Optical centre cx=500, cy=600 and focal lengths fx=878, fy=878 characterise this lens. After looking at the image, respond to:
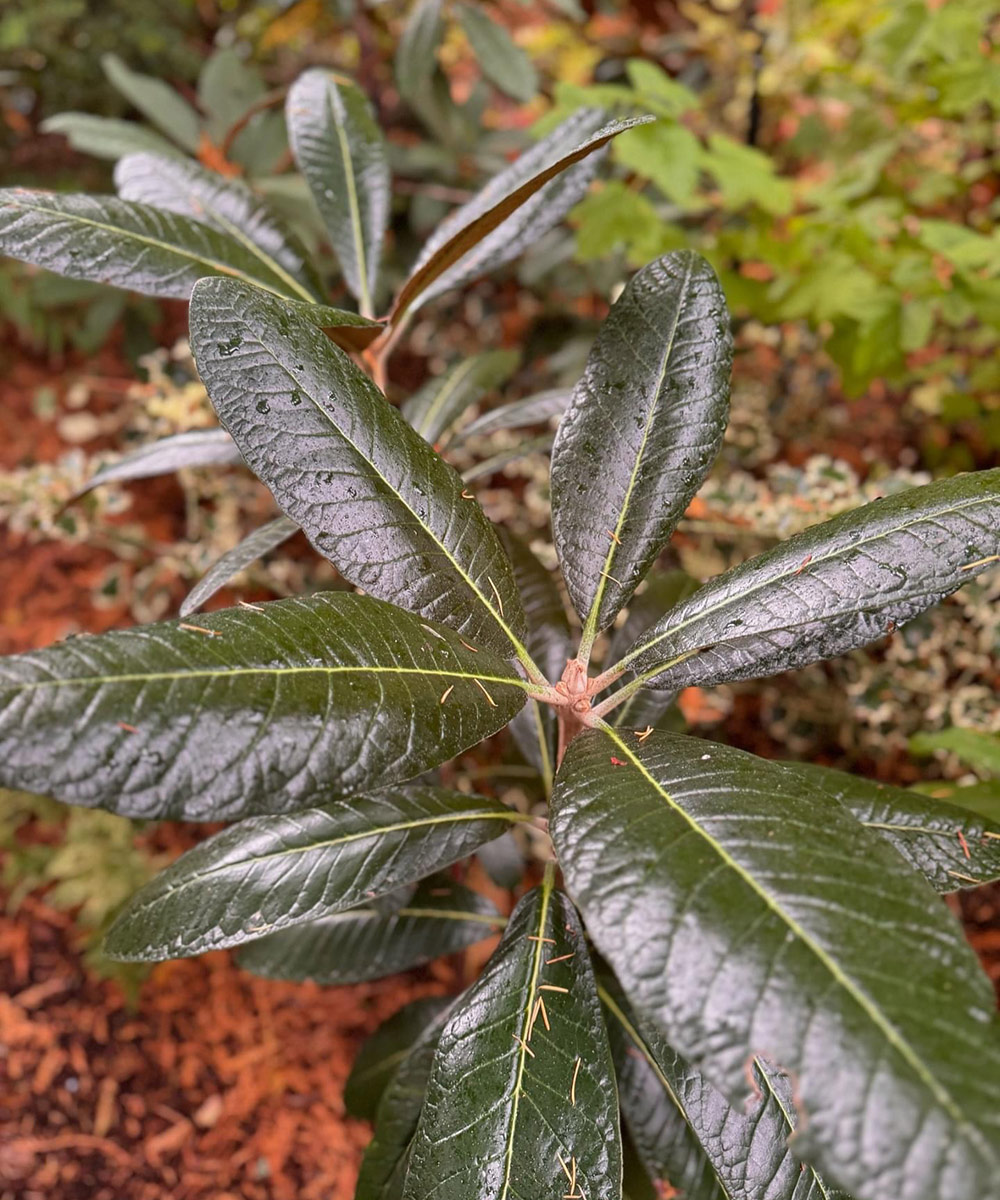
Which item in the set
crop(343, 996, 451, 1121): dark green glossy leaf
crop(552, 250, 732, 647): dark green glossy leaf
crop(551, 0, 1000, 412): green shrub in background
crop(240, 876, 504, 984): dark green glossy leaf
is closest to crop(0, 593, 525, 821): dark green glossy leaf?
crop(552, 250, 732, 647): dark green glossy leaf

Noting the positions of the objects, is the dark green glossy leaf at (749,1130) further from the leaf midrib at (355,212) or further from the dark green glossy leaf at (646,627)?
the leaf midrib at (355,212)

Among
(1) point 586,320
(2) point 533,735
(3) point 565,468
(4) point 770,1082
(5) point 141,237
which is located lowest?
(4) point 770,1082

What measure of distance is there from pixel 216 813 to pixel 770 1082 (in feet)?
1.71

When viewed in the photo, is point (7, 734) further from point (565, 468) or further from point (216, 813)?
point (565, 468)

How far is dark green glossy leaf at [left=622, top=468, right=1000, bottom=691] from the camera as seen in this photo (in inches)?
26.2

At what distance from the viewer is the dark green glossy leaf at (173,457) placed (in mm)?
1062

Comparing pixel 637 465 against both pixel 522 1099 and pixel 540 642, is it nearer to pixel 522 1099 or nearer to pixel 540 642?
pixel 540 642

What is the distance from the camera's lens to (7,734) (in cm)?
49

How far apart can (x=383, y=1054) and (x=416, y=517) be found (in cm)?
81

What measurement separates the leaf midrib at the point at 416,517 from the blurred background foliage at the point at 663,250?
41 centimetres

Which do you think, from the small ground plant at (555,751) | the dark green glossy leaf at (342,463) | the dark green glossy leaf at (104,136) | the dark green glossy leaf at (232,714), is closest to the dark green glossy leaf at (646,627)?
the small ground plant at (555,751)

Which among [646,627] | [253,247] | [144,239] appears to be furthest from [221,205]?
[646,627]

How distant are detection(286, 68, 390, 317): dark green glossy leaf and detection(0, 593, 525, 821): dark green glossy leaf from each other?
0.56 m

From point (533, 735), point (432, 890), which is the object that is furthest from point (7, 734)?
point (432, 890)
